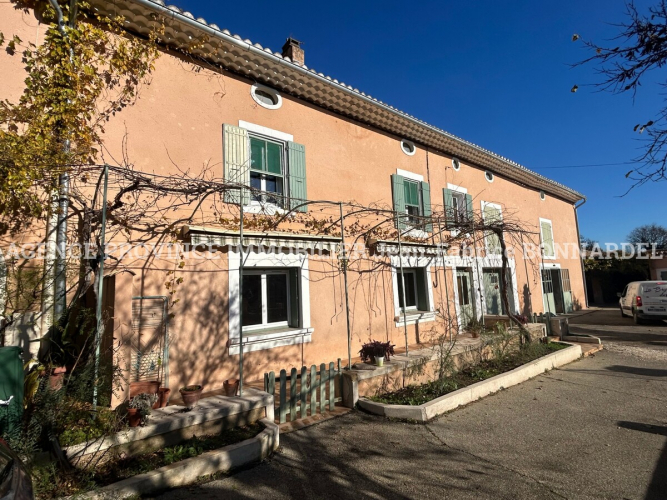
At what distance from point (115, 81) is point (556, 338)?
45.2ft

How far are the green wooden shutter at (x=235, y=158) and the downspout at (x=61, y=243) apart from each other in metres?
2.49

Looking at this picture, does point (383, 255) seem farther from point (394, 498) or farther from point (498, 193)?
point (498, 193)

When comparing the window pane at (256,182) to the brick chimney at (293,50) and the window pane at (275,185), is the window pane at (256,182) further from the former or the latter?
the brick chimney at (293,50)

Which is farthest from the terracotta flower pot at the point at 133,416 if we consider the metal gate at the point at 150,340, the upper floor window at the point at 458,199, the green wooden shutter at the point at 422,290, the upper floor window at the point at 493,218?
the upper floor window at the point at 493,218

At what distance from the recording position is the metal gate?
5543 millimetres

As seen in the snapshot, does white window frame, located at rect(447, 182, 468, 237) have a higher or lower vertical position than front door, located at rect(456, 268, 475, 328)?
higher

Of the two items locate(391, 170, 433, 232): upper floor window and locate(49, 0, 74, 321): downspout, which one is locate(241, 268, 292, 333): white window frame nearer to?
locate(49, 0, 74, 321): downspout

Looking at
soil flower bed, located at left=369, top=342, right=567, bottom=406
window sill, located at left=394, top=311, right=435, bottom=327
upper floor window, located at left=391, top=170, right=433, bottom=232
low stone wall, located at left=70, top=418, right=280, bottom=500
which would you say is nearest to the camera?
low stone wall, located at left=70, top=418, right=280, bottom=500

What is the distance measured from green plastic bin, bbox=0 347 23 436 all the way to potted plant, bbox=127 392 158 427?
100 centimetres

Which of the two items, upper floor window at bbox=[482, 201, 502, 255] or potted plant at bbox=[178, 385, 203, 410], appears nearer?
potted plant at bbox=[178, 385, 203, 410]

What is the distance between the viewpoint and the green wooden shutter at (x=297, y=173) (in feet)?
25.7

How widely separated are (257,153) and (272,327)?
3725 mm

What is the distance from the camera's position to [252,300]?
287 inches

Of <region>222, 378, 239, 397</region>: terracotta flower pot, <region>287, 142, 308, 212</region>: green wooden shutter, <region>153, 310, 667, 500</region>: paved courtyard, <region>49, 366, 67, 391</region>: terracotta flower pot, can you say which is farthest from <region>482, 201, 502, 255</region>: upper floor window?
<region>49, 366, 67, 391</region>: terracotta flower pot
